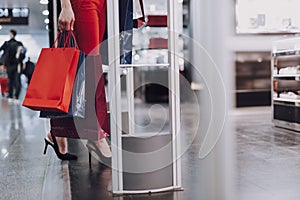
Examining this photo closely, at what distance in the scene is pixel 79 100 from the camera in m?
2.36

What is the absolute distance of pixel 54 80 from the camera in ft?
7.01

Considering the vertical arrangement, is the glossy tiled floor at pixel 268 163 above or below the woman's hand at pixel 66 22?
below

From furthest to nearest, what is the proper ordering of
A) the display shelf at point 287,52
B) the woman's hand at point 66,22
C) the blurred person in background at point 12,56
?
the blurred person in background at point 12,56
the display shelf at point 287,52
the woman's hand at point 66,22

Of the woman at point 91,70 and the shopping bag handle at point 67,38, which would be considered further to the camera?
the woman at point 91,70

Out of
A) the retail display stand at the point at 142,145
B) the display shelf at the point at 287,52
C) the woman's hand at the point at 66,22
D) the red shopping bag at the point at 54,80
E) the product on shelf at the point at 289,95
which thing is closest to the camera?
the red shopping bag at the point at 54,80

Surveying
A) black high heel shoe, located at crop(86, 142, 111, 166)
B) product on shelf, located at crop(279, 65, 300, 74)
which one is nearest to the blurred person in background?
product on shelf, located at crop(279, 65, 300, 74)

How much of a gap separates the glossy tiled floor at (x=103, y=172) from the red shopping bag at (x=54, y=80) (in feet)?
1.81

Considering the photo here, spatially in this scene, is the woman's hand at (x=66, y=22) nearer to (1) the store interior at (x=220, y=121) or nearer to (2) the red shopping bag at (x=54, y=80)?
(2) the red shopping bag at (x=54, y=80)

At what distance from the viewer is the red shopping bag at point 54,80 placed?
2.12 metres

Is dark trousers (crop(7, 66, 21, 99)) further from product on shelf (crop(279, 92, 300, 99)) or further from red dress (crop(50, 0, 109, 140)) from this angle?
red dress (crop(50, 0, 109, 140))

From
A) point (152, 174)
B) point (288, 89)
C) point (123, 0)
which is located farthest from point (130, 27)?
point (288, 89)

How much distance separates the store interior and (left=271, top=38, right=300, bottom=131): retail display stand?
0.01 metres

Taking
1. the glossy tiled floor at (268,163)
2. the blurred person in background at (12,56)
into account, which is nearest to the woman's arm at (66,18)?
the glossy tiled floor at (268,163)

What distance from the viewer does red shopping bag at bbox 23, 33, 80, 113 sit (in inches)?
83.4
